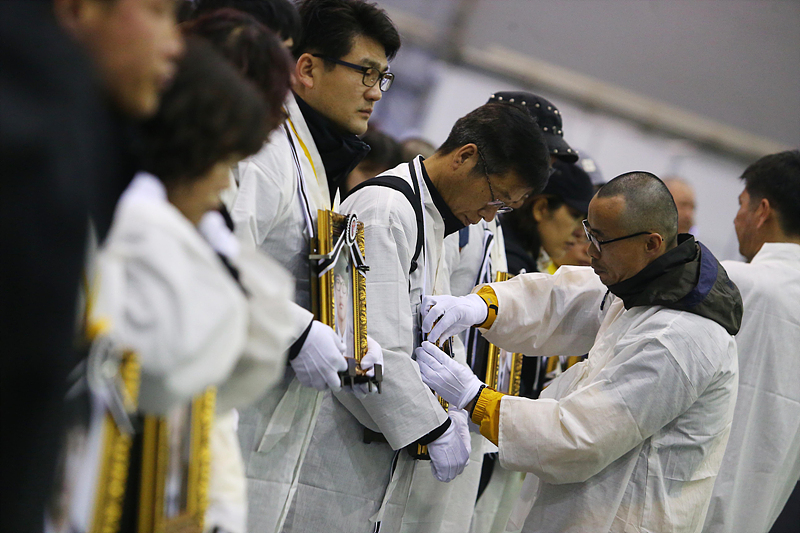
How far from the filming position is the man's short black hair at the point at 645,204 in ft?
7.59

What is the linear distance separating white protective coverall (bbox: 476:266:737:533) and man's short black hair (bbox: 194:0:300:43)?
4.22 ft

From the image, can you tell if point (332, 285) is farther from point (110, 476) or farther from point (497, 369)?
point (497, 369)

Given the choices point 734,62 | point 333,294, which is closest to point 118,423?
point 333,294

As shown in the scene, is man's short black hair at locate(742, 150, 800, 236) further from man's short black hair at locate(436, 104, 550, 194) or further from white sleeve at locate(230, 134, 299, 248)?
white sleeve at locate(230, 134, 299, 248)

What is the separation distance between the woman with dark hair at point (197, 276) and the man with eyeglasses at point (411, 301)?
2.96 ft

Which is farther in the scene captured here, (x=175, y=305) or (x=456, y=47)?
(x=456, y=47)

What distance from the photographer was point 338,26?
2188mm

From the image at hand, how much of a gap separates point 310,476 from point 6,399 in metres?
1.37

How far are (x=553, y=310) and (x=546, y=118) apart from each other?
1.03 meters

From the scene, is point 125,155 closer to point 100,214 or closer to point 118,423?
point 100,214

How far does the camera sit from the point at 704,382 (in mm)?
2203

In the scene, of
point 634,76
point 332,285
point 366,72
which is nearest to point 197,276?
point 332,285

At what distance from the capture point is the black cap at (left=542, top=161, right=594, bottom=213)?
3.33 metres

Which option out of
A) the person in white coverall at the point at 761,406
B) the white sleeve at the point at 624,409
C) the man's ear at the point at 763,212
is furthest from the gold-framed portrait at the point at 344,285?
the man's ear at the point at 763,212
